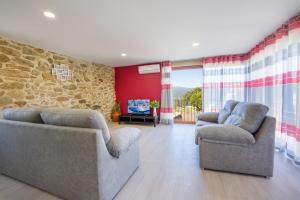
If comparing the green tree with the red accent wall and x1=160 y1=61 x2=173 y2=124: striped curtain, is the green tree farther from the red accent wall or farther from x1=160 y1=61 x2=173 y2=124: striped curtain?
the red accent wall

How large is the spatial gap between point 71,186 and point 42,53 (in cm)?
328

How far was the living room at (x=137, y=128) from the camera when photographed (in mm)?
1455

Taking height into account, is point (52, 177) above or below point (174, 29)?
below

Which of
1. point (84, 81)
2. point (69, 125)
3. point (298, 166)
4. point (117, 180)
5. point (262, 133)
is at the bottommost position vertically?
point (298, 166)

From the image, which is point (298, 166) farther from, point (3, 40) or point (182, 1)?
point (3, 40)

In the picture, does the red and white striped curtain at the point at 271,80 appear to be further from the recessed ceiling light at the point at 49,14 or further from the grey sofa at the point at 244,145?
the recessed ceiling light at the point at 49,14

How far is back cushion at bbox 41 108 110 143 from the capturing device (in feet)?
4.44

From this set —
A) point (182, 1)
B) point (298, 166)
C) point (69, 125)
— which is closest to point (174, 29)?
point (182, 1)

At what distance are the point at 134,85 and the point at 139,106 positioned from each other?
88cm

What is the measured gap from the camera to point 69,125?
1.42m

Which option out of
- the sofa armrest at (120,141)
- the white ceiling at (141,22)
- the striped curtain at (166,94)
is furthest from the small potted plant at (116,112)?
the sofa armrest at (120,141)

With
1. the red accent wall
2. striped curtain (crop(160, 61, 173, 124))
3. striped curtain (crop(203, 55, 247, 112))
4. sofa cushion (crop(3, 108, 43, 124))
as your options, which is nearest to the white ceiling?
striped curtain (crop(203, 55, 247, 112))

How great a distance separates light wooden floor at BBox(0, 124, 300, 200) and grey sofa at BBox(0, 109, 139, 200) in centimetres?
12

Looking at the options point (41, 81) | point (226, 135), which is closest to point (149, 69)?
point (41, 81)
